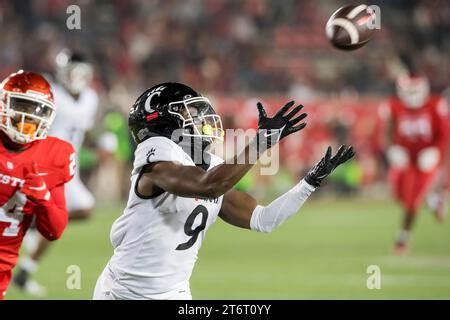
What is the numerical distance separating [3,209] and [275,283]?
3573 mm

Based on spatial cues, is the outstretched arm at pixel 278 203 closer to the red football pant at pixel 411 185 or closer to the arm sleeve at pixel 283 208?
the arm sleeve at pixel 283 208

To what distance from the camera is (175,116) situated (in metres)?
3.99

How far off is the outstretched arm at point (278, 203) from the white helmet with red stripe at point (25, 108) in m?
0.99

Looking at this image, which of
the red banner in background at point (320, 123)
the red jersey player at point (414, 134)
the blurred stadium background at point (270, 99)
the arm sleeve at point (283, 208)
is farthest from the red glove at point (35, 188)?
the red banner in background at point (320, 123)

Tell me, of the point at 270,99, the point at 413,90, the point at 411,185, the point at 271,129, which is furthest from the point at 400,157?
the point at 271,129

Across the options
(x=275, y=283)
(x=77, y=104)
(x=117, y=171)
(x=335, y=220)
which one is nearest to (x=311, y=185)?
(x=275, y=283)

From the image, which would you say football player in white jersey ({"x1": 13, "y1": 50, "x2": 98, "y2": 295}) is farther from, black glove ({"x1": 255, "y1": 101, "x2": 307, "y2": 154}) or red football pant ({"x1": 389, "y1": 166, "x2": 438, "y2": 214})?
black glove ({"x1": 255, "y1": 101, "x2": 307, "y2": 154})

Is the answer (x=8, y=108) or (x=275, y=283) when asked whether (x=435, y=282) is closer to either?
(x=275, y=283)

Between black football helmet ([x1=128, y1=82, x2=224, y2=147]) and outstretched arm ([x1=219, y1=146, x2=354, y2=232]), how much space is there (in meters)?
0.37

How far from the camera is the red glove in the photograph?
430 cm

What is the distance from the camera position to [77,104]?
8.38 m

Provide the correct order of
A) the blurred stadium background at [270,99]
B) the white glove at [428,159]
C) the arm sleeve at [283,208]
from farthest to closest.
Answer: the white glove at [428,159] < the blurred stadium background at [270,99] < the arm sleeve at [283,208]

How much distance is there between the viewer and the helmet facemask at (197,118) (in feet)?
13.1

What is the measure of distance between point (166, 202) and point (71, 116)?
176 inches
